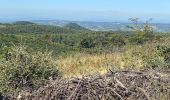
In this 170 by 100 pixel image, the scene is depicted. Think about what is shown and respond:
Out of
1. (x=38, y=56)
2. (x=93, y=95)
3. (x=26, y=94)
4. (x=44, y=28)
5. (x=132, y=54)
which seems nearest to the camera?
(x=93, y=95)

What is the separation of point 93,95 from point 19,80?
2.28 m

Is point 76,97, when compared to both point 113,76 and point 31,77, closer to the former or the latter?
point 113,76

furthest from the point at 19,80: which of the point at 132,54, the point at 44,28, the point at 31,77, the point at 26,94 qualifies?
the point at 44,28

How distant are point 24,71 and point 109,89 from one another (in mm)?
2344

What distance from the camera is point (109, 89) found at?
22.8ft

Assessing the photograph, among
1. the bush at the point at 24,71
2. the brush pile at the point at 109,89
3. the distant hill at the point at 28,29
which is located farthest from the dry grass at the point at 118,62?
the distant hill at the point at 28,29

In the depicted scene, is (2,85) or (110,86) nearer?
(110,86)

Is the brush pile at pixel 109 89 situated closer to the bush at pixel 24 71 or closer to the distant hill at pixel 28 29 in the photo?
the bush at pixel 24 71

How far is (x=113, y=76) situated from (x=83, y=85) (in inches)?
24.9

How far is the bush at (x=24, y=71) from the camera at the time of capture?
8.57 meters

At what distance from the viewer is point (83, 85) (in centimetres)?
711

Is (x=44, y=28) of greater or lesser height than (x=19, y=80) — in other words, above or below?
below

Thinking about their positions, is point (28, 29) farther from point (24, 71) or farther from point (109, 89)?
point (109, 89)

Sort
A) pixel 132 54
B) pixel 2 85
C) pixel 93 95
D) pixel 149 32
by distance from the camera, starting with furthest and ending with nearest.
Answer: pixel 149 32, pixel 132 54, pixel 2 85, pixel 93 95
